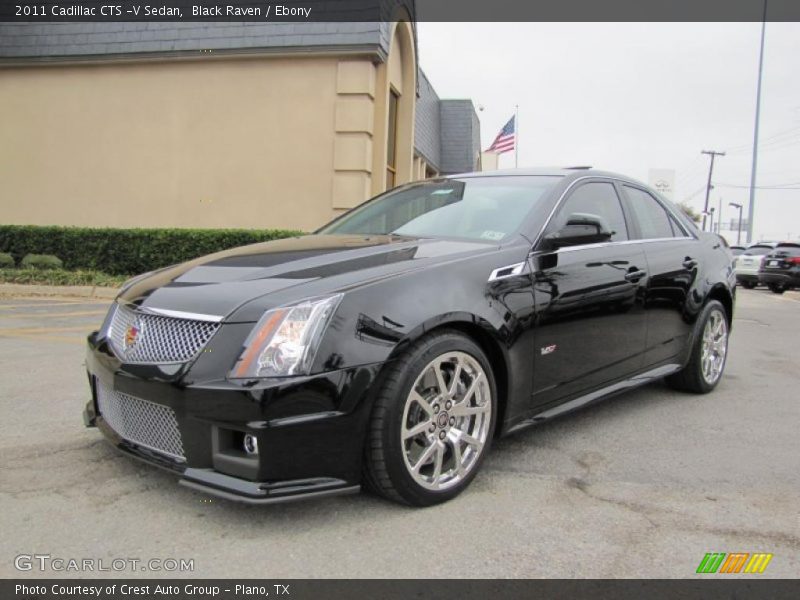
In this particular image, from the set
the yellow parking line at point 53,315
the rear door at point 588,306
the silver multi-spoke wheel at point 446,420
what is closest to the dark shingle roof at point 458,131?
the yellow parking line at point 53,315

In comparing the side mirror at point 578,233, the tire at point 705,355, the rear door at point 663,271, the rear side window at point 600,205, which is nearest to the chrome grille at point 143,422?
the side mirror at point 578,233

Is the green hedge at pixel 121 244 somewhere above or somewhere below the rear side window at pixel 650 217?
below

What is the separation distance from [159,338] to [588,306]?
2.24 meters

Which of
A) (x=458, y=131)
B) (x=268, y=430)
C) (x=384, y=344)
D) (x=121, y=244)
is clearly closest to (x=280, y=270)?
(x=384, y=344)

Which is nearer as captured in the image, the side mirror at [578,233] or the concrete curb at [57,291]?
the side mirror at [578,233]

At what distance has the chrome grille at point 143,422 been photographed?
258 cm

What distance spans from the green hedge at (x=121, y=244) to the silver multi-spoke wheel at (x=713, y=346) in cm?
731

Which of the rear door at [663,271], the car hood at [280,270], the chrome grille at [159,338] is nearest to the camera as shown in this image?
the chrome grille at [159,338]

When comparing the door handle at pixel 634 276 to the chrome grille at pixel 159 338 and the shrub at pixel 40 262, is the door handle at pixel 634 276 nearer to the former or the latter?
the chrome grille at pixel 159 338

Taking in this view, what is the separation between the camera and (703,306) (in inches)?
189

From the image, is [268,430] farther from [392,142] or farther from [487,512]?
[392,142]

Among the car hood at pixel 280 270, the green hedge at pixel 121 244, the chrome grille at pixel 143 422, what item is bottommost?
the chrome grille at pixel 143 422

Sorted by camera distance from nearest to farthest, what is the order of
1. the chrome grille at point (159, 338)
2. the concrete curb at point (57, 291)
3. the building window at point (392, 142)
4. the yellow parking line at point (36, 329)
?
the chrome grille at point (159, 338) < the yellow parking line at point (36, 329) < the concrete curb at point (57, 291) < the building window at point (392, 142)

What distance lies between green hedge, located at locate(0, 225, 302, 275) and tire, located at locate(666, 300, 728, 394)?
7314mm
